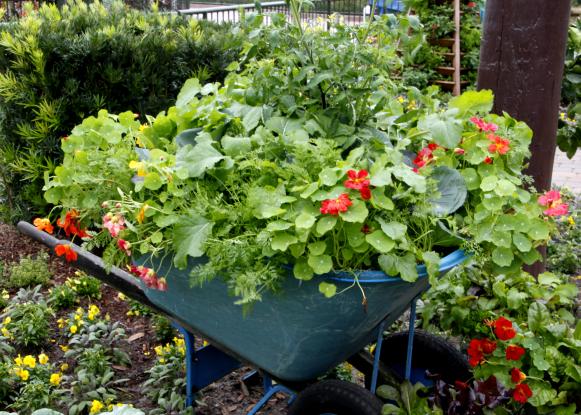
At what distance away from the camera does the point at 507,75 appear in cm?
304

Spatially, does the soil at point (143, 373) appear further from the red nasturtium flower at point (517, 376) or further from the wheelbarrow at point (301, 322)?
the red nasturtium flower at point (517, 376)

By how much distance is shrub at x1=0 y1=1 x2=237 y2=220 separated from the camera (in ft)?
13.3

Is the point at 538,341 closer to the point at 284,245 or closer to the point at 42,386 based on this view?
the point at 284,245

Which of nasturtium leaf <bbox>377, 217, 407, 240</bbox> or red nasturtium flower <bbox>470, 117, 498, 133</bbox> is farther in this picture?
red nasturtium flower <bbox>470, 117, 498, 133</bbox>

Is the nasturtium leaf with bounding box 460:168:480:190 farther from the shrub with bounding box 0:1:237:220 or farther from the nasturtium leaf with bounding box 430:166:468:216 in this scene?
the shrub with bounding box 0:1:237:220

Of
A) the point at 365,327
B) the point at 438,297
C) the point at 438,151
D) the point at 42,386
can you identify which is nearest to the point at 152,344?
the point at 42,386

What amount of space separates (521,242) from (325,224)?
54cm

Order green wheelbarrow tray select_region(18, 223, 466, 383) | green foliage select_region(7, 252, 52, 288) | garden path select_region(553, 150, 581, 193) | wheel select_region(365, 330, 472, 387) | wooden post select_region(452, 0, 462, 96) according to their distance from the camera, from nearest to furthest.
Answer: green wheelbarrow tray select_region(18, 223, 466, 383), wheel select_region(365, 330, 472, 387), green foliage select_region(7, 252, 52, 288), garden path select_region(553, 150, 581, 193), wooden post select_region(452, 0, 462, 96)

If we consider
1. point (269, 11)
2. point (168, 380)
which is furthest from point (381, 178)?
point (269, 11)

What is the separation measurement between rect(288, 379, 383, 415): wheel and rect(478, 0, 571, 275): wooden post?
1.62m

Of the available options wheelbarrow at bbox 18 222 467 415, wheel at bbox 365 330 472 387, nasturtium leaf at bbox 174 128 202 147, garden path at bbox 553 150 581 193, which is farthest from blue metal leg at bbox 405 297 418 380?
garden path at bbox 553 150 581 193

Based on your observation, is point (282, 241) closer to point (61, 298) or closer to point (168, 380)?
point (168, 380)

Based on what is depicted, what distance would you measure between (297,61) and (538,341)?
52.0 inches

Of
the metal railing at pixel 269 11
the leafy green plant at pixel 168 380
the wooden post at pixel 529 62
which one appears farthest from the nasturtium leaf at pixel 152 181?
the wooden post at pixel 529 62
